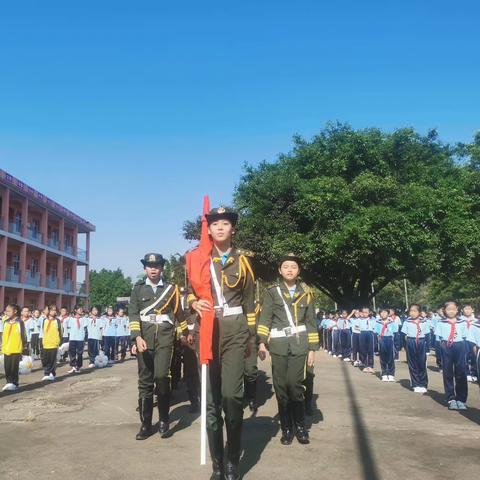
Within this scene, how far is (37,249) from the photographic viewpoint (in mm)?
41781

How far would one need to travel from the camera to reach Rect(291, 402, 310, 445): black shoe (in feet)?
20.3

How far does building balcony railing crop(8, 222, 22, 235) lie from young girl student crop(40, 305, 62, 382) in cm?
2480

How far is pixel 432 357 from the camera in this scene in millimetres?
21422

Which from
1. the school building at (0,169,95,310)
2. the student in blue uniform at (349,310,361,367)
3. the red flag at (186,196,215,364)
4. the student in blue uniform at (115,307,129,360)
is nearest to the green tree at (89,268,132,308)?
the school building at (0,169,95,310)

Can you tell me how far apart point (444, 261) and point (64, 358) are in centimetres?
1808

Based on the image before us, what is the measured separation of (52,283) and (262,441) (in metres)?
40.8

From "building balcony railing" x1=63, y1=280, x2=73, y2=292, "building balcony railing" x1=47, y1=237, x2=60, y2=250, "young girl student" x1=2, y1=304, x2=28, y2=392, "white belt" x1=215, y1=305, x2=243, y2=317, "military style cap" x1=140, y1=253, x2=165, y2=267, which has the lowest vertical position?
"young girl student" x1=2, y1=304, x2=28, y2=392

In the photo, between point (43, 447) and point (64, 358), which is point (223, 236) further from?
point (64, 358)

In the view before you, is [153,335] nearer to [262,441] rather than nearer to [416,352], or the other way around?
[262,441]

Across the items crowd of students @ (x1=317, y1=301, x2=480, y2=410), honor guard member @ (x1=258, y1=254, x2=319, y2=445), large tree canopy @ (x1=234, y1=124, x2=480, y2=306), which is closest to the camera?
honor guard member @ (x1=258, y1=254, x2=319, y2=445)

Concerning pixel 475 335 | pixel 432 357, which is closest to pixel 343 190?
pixel 432 357

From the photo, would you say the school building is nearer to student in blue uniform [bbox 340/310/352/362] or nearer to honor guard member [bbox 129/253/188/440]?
student in blue uniform [bbox 340/310/352/362]

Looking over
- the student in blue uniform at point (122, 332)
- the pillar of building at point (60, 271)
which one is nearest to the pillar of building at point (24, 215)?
the pillar of building at point (60, 271)

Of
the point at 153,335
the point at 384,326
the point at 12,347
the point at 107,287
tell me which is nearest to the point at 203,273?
the point at 153,335
